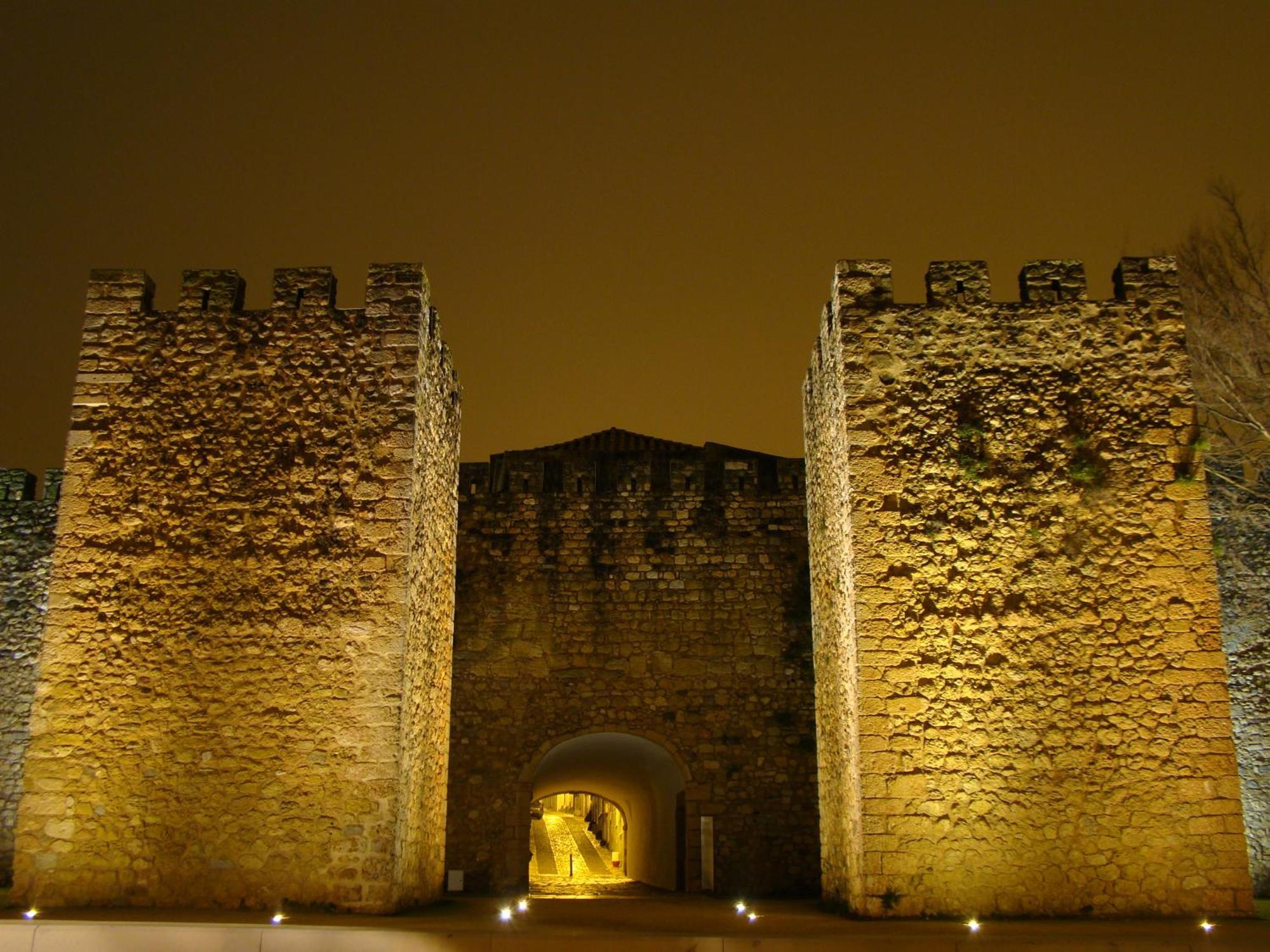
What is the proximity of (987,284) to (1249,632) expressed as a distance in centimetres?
610

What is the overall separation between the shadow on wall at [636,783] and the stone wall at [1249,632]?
643cm

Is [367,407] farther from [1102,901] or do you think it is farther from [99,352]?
[1102,901]

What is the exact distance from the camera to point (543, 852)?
2850 cm

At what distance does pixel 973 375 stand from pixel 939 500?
43.9 inches

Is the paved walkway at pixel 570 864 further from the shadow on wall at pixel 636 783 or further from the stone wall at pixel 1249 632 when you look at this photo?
the stone wall at pixel 1249 632

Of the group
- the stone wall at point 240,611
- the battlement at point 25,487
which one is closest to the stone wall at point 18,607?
the battlement at point 25,487

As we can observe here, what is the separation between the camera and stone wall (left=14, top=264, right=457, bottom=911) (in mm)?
8508

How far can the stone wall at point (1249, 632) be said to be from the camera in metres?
12.5

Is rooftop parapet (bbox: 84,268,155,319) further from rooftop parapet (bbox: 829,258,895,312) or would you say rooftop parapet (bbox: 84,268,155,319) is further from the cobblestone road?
the cobblestone road

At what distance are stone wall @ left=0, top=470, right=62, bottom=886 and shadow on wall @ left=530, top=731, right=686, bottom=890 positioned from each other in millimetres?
6181

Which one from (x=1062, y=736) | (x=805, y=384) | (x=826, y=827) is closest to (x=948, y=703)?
(x=1062, y=736)

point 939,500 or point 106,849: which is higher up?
point 939,500

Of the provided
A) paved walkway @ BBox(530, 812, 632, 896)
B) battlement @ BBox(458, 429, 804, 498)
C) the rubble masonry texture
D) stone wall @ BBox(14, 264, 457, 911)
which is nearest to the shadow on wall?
paved walkway @ BBox(530, 812, 632, 896)

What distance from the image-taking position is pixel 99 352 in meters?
9.64
